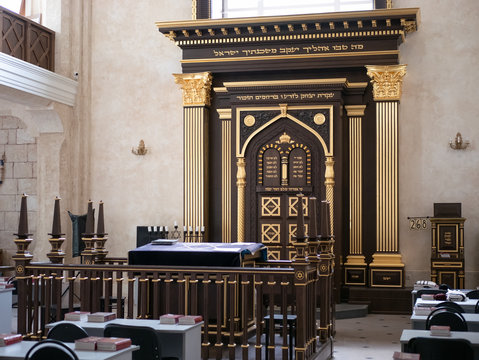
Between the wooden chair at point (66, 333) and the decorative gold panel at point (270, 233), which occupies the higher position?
the decorative gold panel at point (270, 233)

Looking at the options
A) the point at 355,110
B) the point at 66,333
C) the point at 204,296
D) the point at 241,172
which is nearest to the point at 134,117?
the point at 241,172

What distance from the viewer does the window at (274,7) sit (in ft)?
45.6

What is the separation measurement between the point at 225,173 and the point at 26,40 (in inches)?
173

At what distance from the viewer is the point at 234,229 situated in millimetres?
13438

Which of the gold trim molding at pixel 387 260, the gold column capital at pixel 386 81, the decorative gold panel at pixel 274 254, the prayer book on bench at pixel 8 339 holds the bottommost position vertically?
the prayer book on bench at pixel 8 339

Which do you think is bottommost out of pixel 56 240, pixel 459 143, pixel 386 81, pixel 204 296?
pixel 204 296

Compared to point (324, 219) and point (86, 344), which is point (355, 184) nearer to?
point (324, 219)

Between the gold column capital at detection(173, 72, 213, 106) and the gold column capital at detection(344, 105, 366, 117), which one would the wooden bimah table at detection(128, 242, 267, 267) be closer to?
the gold column capital at detection(344, 105, 366, 117)

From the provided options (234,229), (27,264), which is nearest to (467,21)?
(234,229)

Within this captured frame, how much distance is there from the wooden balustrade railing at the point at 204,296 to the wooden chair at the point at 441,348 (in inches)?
71.9

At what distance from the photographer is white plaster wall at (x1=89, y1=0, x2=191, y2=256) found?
1438 cm

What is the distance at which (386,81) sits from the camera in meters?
12.9

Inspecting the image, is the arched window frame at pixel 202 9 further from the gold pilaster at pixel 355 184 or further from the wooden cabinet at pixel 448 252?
the wooden cabinet at pixel 448 252

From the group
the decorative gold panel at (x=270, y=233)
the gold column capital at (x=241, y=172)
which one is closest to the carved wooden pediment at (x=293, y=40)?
the gold column capital at (x=241, y=172)
